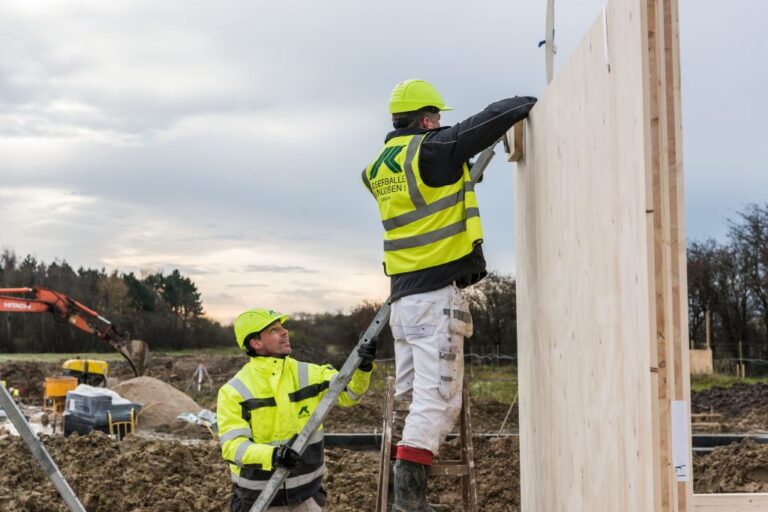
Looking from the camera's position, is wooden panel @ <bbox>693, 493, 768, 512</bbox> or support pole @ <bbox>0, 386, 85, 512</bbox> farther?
support pole @ <bbox>0, 386, 85, 512</bbox>

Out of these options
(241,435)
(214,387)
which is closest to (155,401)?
(214,387)

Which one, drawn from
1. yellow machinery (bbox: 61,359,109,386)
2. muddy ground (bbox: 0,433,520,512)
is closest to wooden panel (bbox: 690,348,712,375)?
muddy ground (bbox: 0,433,520,512)

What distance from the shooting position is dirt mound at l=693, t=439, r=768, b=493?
25.9 feet

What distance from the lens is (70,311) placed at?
55.9 ft

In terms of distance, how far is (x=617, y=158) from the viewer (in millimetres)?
3021

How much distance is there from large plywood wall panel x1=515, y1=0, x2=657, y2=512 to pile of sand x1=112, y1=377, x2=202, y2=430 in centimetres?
980

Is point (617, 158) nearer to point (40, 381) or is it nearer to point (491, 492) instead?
point (491, 492)

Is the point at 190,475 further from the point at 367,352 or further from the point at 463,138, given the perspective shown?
the point at 463,138

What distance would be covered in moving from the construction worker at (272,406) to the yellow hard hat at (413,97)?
127 centimetres

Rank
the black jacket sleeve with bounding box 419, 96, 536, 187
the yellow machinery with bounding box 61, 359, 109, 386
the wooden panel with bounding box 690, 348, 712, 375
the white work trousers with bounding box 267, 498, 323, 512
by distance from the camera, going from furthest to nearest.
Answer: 1. the wooden panel with bounding box 690, 348, 712, 375
2. the yellow machinery with bounding box 61, 359, 109, 386
3. the white work trousers with bounding box 267, 498, 323, 512
4. the black jacket sleeve with bounding box 419, 96, 536, 187

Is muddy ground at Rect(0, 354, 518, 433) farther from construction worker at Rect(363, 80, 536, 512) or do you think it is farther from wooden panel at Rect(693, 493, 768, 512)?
wooden panel at Rect(693, 493, 768, 512)

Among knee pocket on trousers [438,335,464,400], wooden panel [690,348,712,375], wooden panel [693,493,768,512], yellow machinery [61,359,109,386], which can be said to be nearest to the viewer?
wooden panel [693,493,768,512]

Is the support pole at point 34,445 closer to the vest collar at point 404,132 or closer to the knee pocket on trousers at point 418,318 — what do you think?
the knee pocket on trousers at point 418,318

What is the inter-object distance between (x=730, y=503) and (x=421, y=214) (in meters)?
1.98
